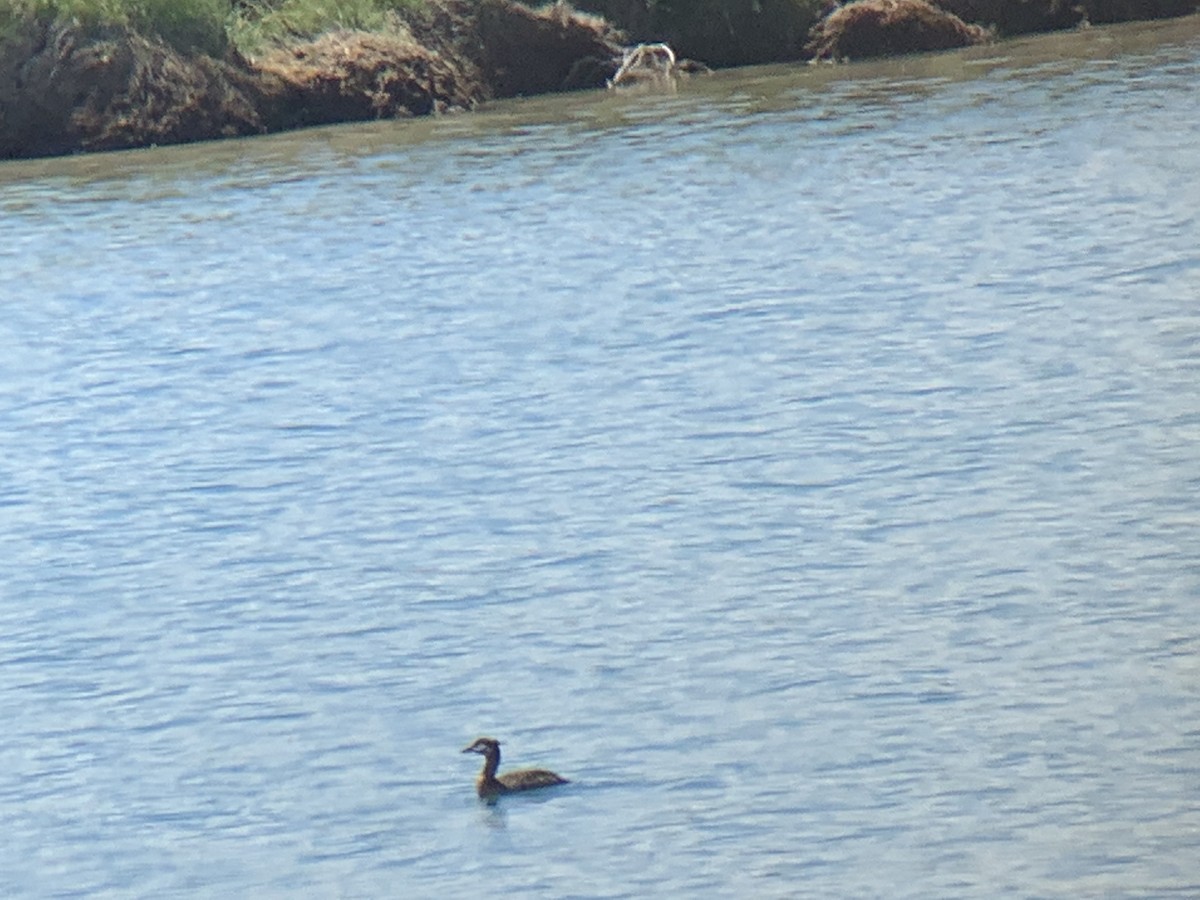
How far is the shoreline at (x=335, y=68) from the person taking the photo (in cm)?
3020

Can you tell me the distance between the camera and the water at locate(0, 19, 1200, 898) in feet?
30.2

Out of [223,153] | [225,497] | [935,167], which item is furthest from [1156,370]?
[223,153]

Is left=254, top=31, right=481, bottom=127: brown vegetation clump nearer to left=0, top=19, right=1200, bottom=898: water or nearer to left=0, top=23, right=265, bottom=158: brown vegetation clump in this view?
left=0, top=23, right=265, bottom=158: brown vegetation clump

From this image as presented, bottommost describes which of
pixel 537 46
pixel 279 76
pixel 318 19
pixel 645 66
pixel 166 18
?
pixel 645 66

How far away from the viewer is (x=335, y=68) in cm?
3138

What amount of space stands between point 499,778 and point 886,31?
26057 millimetres

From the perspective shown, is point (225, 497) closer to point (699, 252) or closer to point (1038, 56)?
point (699, 252)

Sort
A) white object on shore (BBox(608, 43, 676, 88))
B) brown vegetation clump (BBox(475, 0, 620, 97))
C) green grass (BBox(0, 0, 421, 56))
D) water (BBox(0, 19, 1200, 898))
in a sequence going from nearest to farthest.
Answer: water (BBox(0, 19, 1200, 898)) → green grass (BBox(0, 0, 421, 56)) → brown vegetation clump (BBox(475, 0, 620, 97)) → white object on shore (BBox(608, 43, 676, 88))

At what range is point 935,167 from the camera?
24266mm

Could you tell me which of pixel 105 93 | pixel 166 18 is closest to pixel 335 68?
pixel 166 18

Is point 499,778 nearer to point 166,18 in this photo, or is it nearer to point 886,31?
point 166,18

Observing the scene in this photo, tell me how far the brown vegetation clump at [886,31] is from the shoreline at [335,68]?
0.01 m

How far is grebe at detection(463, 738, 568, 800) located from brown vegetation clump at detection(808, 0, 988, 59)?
1000 inches

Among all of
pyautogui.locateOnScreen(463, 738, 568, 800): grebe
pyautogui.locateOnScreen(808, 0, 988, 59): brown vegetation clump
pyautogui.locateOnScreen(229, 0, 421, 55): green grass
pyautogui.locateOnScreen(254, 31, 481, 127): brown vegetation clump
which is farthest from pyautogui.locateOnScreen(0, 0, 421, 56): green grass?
pyautogui.locateOnScreen(463, 738, 568, 800): grebe
